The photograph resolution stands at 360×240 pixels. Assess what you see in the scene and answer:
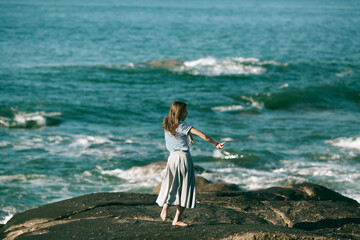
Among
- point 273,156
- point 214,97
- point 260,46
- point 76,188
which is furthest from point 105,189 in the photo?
point 260,46

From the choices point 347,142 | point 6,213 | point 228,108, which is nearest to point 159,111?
point 228,108

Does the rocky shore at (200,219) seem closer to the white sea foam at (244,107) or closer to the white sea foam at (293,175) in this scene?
the white sea foam at (293,175)

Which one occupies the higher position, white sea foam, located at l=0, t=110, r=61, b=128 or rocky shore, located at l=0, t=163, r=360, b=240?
rocky shore, located at l=0, t=163, r=360, b=240

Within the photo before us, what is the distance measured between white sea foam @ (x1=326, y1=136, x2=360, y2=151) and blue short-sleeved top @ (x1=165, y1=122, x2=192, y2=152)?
13.6m

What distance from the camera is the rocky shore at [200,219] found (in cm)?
647

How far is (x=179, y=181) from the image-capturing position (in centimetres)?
672

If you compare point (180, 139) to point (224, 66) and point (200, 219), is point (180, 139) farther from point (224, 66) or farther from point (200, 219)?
point (224, 66)

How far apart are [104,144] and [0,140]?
3858mm

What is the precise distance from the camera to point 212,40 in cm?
5331

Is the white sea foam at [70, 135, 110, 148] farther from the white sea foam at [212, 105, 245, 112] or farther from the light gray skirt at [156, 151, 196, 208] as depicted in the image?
the light gray skirt at [156, 151, 196, 208]

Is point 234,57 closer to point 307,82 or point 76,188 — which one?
point 307,82

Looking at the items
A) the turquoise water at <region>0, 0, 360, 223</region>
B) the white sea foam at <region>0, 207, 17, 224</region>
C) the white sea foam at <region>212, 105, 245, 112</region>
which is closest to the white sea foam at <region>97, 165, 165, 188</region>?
the turquoise water at <region>0, 0, 360, 223</region>

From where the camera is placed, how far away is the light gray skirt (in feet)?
22.0

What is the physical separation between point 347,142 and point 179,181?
557 inches
